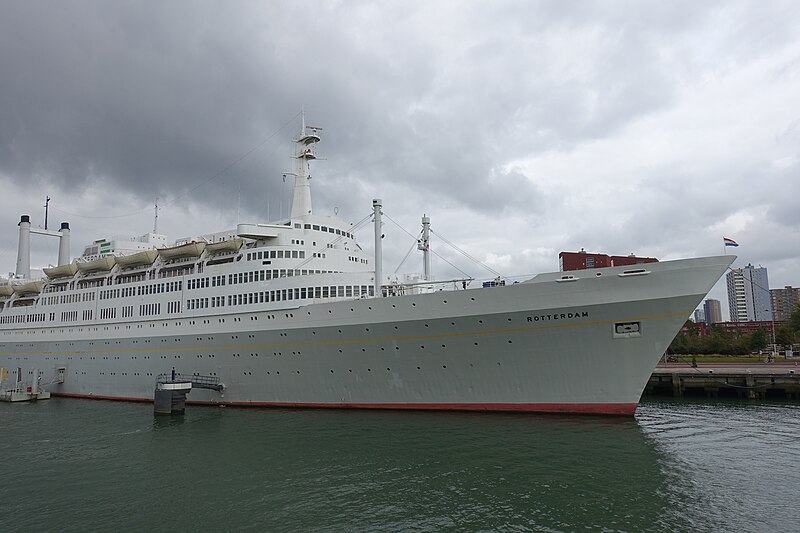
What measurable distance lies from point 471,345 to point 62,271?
30714 mm

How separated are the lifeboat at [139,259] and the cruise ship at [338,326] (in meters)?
0.08

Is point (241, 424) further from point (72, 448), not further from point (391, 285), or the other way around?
point (391, 285)

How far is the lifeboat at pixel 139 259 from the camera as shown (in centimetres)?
2914

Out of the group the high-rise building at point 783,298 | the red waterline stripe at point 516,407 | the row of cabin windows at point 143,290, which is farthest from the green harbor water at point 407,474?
the high-rise building at point 783,298

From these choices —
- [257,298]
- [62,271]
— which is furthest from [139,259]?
[257,298]

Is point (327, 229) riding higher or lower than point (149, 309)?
higher

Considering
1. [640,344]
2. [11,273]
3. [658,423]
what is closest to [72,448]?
[640,344]

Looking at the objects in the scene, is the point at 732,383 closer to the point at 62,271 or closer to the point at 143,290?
the point at 143,290

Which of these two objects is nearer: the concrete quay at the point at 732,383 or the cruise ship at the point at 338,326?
the cruise ship at the point at 338,326

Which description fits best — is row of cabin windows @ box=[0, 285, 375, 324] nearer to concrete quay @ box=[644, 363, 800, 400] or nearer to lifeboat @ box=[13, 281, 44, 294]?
lifeboat @ box=[13, 281, 44, 294]

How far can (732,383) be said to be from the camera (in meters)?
29.0

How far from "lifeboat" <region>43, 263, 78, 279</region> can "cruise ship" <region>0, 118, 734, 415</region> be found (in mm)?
166

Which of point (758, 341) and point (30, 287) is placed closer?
point (30, 287)

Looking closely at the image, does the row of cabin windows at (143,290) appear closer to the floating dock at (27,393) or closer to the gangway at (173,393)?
the gangway at (173,393)
